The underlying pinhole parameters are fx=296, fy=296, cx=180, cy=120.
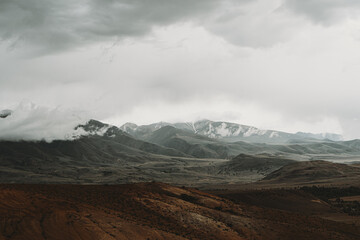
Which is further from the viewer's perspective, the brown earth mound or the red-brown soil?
the brown earth mound

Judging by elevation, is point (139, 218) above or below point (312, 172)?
above

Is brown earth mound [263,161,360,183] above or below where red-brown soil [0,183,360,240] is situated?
below

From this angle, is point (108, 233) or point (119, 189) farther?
point (119, 189)

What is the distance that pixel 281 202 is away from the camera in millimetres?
50344

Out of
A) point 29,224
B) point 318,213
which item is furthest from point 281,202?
point 29,224

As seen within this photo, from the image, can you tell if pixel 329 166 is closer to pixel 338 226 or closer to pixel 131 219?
pixel 338 226

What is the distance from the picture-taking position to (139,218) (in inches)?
1051

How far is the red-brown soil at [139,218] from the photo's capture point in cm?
2106

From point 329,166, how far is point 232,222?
4271 inches

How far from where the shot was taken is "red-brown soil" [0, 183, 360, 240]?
21.1 meters

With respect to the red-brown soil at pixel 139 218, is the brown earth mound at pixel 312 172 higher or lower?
lower

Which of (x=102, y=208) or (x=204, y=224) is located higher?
(x=102, y=208)

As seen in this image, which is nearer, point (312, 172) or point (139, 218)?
point (139, 218)

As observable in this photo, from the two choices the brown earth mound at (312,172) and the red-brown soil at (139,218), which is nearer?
the red-brown soil at (139,218)
